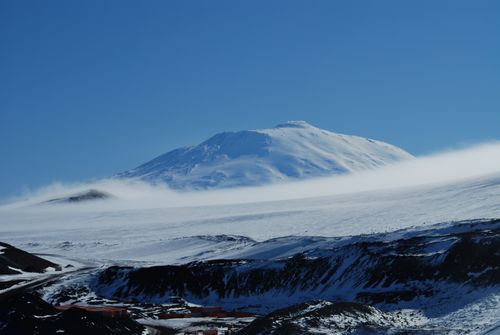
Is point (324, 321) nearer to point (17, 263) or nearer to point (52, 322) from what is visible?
point (52, 322)

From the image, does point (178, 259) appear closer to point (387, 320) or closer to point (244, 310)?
point (244, 310)

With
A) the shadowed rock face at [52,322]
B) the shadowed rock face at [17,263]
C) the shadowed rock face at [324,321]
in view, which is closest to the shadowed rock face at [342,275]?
the shadowed rock face at [324,321]

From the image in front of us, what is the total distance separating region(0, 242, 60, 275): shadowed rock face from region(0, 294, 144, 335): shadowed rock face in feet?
172

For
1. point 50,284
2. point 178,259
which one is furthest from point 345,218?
point 50,284

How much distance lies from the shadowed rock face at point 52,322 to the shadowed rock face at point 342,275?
27887mm

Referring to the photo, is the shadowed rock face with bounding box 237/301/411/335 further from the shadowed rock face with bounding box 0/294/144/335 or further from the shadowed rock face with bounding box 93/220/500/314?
the shadowed rock face with bounding box 93/220/500/314

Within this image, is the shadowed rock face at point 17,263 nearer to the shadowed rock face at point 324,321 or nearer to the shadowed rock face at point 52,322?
the shadowed rock face at point 52,322

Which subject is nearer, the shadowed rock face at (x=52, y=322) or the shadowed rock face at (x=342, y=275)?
the shadowed rock face at (x=52, y=322)

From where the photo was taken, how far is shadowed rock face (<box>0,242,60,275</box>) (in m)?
116

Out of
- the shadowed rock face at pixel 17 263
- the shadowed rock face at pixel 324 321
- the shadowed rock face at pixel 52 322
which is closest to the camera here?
the shadowed rock face at pixel 324 321

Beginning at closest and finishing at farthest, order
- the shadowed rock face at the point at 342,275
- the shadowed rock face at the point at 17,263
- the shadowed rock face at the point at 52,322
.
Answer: the shadowed rock face at the point at 52,322 < the shadowed rock face at the point at 342,275 < the shadowed rock face at the point at 17,263

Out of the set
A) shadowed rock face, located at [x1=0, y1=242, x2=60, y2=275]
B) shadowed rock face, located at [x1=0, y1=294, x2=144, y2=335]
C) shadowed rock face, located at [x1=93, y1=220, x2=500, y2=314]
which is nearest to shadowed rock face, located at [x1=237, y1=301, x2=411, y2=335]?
shadowed rock face, located at [x1=0, y1=294, x2=144, y2=335]

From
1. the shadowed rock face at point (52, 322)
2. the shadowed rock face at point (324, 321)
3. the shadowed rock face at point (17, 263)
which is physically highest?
the shadowed rock face at point (17, 263)

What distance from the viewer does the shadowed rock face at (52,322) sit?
2315 inches
